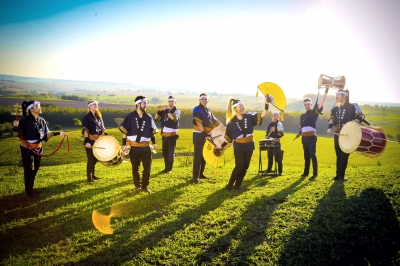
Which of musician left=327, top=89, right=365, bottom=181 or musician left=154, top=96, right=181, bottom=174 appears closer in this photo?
musician left=327, top=89, right=365, bottom=181

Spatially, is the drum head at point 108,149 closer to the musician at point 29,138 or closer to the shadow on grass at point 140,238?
the musician at point 29,138

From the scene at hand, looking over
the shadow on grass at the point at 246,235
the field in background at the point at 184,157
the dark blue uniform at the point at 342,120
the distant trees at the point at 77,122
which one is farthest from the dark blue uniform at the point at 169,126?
the distant trees at the point at 77,122

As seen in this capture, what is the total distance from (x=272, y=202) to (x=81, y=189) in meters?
6.34

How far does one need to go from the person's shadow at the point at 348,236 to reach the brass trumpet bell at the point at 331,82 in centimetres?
400

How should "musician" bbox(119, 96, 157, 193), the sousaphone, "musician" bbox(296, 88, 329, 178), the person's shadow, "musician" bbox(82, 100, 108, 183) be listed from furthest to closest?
"musician" bbox(296, 88, 329, 178), "musician" bbox(82, 100, 108, 183), "musician" bbox(119, 96, 157, 193), the sousaphone, the person's shadow

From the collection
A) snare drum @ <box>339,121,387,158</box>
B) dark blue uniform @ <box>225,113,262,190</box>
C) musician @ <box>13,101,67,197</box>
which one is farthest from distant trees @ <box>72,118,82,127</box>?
snare drum @ <box>339,121,387,158</box>

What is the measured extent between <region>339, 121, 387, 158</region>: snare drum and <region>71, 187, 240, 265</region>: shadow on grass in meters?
4.17

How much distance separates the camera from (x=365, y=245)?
4598 millimetres

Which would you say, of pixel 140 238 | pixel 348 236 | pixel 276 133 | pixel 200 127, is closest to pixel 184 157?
pixel 276 133

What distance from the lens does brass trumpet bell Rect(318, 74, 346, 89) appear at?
862 centimetres

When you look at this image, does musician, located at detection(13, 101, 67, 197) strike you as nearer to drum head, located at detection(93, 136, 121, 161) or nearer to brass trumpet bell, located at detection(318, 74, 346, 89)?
drum head, located at detection(93, 136, 121, 161)

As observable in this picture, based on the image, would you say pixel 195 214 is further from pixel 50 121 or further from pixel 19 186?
pixel 50 121

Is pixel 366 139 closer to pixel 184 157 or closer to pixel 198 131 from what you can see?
pixel 198 131

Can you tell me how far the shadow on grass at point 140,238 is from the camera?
4.57m
